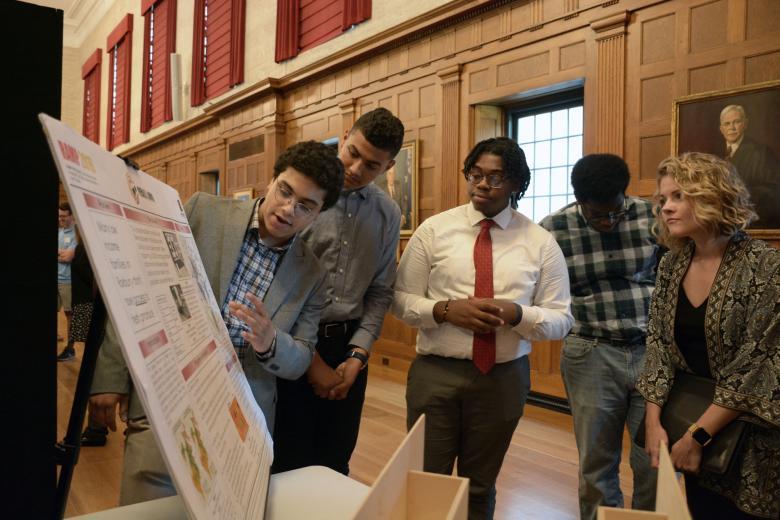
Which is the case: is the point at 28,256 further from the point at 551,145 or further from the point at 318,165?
the point at 551,145

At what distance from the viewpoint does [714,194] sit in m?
1.83

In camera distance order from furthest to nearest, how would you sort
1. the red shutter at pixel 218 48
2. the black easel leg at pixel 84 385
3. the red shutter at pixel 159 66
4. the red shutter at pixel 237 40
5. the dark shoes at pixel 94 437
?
1. the red shutter at pixel 159 66
2. the red shutter at pixel 218 48
3. the red shutter at pixel 237 40
4. the dark shoes at pixel 94 437
5. the black easel leg at pixel 84 385

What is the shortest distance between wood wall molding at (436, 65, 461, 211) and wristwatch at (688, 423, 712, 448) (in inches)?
165

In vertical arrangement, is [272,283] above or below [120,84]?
below

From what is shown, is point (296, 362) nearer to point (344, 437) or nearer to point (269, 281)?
point (269, 281)

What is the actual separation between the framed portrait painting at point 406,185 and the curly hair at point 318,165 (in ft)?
14.6

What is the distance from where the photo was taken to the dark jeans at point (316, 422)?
211 centimetres

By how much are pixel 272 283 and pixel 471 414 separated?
90cm

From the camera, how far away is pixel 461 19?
567cm

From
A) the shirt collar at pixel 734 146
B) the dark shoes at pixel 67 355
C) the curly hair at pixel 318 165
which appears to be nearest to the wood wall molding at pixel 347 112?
the dark shoes at pixel 67 355

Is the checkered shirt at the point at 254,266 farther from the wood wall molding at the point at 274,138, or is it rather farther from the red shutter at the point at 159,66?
the red shutter at the point at 159,66

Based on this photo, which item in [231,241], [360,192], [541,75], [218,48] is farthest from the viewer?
[218,48]

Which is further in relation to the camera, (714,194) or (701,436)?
(714,194)

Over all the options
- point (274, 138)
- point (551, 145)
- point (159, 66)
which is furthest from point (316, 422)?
point (159, 66)
